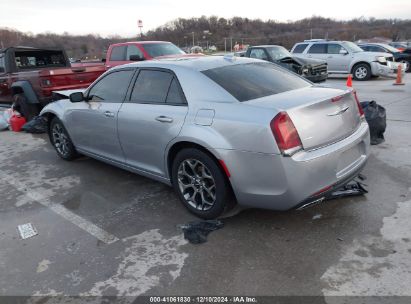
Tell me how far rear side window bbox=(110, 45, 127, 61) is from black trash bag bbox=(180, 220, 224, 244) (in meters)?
8.40

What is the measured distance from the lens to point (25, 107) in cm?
862

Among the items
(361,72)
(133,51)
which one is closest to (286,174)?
(133,51)

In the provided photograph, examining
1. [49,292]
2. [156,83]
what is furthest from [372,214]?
[49,292]

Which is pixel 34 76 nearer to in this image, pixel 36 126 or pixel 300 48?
pixel 36 126

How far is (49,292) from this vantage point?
107 inches

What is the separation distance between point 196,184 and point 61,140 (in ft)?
10.9

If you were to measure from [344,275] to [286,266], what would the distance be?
43 cm

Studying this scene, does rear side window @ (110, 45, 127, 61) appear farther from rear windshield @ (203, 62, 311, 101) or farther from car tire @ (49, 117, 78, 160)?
rear windshield @ (203, 62, 311, 101)

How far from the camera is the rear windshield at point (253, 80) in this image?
3.40 metres

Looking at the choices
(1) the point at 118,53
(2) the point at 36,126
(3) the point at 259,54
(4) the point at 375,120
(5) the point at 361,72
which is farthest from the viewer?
(5) the point at 361,72

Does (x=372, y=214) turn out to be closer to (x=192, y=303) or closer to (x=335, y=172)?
(x=335, y=172)

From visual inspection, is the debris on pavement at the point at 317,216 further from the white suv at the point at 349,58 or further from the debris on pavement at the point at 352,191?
the white suv at the point at 349,58

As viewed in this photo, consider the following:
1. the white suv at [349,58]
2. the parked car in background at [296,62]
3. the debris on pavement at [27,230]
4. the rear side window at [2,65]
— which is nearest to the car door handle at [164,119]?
the debris on pavement at [27,230]

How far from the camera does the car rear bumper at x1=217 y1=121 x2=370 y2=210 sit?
9.34 ft
